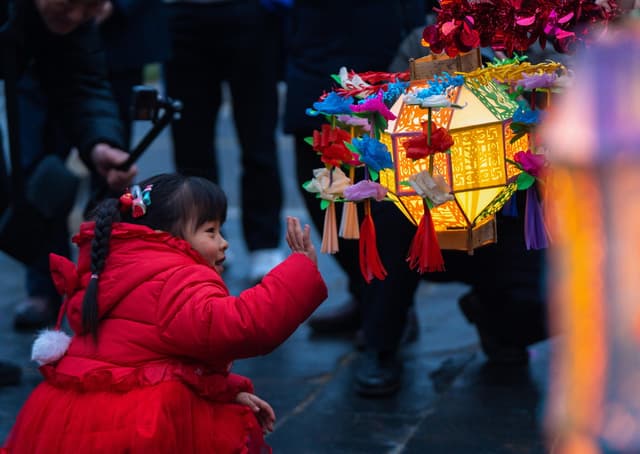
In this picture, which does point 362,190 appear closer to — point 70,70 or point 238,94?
point 70,70

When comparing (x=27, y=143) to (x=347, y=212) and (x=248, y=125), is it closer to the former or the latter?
(x=248, y=125)

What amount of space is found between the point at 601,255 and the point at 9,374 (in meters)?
3.04

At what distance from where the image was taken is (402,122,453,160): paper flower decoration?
7.41 ft

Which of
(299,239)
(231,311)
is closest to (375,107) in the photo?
(299,239)

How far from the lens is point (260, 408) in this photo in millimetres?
2639

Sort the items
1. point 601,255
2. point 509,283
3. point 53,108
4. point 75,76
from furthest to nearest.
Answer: point 53,108 < point 75,76 < point 509,283 < point 601,255

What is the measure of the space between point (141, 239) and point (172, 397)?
1.17ft

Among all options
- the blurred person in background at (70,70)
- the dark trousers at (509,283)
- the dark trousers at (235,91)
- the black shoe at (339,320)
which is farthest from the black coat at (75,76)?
the dark trousers at (509,283)

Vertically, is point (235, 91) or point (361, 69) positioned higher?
point (361, 69)

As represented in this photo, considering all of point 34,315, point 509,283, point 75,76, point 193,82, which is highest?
point 75,76

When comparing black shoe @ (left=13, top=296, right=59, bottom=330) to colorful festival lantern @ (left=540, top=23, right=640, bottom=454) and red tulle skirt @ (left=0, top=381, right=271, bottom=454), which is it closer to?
red tulle skirt @ (left=0, top=381, right=271, bottom=454)

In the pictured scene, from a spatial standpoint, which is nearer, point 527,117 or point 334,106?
point 527,117

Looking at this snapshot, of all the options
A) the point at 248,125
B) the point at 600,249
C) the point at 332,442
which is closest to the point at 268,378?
the point at 332,442

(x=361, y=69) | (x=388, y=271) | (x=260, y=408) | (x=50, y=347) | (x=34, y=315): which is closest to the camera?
(x=50, y=347)
